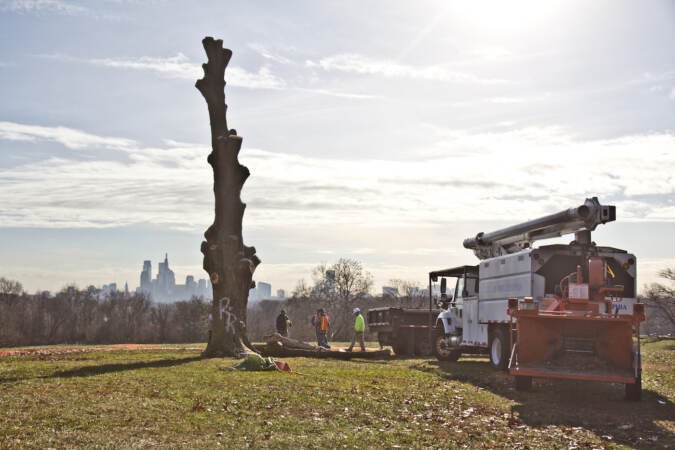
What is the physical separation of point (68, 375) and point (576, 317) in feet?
37.9

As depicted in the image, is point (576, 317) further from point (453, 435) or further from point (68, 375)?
point (68, 375)

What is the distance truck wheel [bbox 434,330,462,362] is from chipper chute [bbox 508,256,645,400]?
8524 mm

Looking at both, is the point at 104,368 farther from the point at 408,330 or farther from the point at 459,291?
the point at 408,330

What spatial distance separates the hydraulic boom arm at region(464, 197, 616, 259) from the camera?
19297 millimetres

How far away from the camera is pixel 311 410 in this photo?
13.1 metres

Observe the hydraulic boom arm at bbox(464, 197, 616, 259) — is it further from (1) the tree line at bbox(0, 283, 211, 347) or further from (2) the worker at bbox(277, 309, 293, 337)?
(1) the tree line at bbox(0, 283, 211, 347)

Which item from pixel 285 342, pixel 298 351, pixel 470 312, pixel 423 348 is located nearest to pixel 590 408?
pixel 470 312

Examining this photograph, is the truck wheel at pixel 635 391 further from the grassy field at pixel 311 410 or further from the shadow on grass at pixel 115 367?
the shadow on grass at pixel 115 367

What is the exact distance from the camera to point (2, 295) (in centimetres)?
9538

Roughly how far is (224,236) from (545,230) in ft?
33.9

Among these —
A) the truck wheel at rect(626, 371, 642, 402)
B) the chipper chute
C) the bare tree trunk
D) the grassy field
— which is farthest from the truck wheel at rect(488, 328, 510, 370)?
the bare tree trunk

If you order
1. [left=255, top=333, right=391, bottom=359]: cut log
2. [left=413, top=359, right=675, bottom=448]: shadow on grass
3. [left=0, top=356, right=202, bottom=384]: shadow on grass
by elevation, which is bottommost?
[left=413, top=359, right=675, bottom=448]: shadow on grass

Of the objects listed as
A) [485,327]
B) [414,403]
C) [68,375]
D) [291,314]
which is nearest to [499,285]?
[485,327]

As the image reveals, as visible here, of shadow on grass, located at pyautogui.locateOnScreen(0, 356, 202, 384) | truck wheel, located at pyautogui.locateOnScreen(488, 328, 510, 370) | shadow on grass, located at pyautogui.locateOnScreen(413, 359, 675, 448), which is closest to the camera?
shadow on grass, located at pyautogui.locateOnScreen(413, 359, 675, 448)
